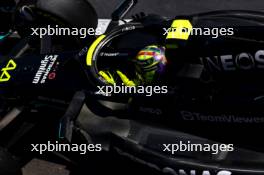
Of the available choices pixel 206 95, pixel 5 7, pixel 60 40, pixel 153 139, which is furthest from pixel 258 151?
pixel 5 7

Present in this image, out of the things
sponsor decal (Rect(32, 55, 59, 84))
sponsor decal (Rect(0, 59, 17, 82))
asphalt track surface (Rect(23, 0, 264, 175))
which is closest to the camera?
sponsor decal (Rect(32, 55, 59, 84))

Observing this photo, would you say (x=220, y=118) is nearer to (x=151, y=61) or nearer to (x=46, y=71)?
(x=151, y=61)

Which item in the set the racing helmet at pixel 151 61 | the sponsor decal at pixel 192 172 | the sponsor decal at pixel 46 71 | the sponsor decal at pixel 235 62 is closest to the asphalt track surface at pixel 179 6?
the sponsor decal at pixel 46 71

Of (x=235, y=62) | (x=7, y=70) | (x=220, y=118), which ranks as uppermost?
(x=235, y=62)

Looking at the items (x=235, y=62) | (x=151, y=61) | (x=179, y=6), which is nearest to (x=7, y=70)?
(x=151, y=61)

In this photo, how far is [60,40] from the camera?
5301 mm

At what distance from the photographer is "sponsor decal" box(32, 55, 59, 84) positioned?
A: 14.6 feet

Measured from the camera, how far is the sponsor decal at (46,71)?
445cm

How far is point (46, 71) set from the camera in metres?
4.50

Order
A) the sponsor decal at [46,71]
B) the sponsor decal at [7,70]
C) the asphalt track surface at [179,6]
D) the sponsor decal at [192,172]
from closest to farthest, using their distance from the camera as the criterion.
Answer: the sponsor decal at [192,172] < the sponsor decal at [46,71] < the sponsor decal at [7,70] < the asphalt track surface at [179,6]

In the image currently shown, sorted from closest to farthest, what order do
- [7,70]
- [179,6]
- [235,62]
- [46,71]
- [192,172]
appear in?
1. [235,62]
2. [192,172]
3. [46,71]
4. [7,70]
5. [179,6]

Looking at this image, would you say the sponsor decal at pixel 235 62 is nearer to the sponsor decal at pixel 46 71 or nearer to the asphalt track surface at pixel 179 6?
the sponsor decal at pixel 46 71

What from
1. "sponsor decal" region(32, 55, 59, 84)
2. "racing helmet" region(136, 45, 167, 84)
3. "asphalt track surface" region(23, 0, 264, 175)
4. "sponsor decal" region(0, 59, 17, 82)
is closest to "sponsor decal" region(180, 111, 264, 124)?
"racing helmet" region(136, 45, 167, 84)

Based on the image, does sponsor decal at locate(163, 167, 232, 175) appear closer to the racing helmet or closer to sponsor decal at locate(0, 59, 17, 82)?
the racing helmet
